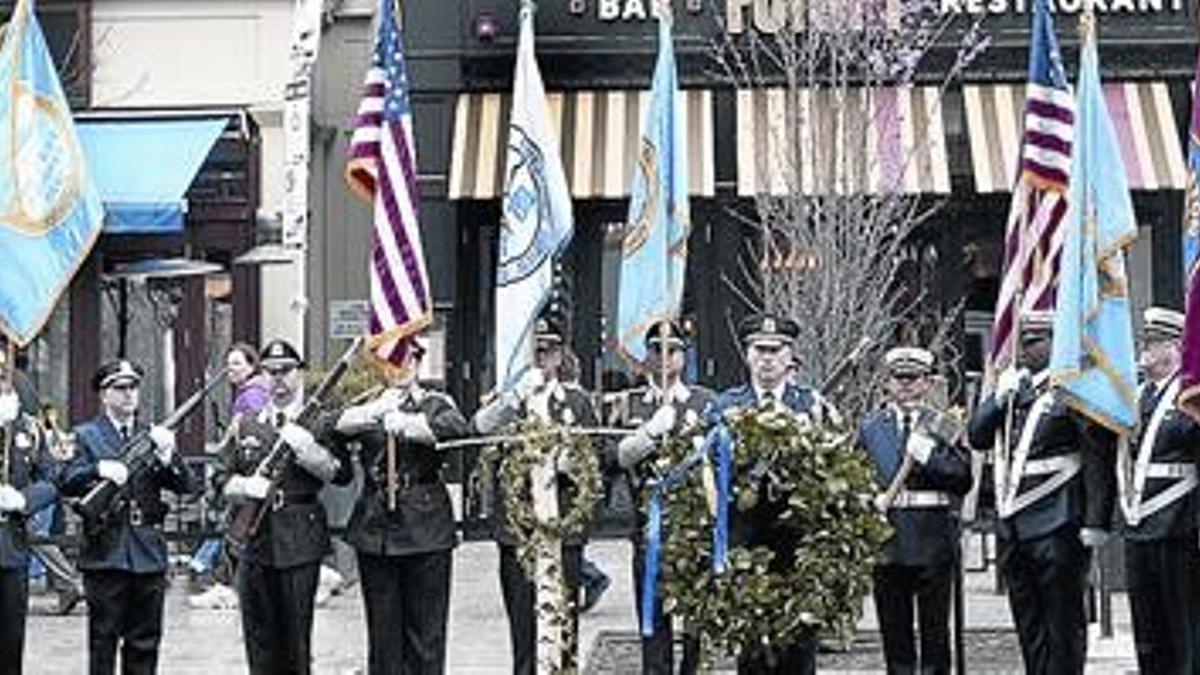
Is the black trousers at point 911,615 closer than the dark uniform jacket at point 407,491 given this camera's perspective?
Yes

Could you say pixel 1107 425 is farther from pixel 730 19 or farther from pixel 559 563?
pixel 730 19

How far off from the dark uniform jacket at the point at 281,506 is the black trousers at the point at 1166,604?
4.12 m

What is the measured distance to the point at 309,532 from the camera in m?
12.0

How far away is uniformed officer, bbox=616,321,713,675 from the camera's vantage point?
447 inches

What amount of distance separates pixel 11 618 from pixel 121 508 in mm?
782

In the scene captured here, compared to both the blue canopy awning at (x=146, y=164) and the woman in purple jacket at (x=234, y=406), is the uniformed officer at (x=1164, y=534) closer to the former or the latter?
the woman in purple jacket at (x=234, y=406)

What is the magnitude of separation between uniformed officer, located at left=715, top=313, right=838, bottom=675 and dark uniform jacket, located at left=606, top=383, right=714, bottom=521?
0.28 m

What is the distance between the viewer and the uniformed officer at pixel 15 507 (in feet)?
38.4

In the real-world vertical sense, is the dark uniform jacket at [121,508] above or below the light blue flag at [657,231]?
below

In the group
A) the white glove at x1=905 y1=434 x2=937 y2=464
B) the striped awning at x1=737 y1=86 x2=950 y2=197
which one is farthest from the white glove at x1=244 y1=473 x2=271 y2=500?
the striped awning at x1=737 y1=86 x2=950 y2=197

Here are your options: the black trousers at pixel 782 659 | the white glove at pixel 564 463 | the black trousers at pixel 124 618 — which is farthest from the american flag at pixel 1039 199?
the black trousers at pixel 124 618

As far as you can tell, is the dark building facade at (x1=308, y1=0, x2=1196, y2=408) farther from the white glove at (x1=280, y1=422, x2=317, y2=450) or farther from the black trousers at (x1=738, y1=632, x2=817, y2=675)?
the black trousers at (x1=738, y1=632, x2=817, y2=675)

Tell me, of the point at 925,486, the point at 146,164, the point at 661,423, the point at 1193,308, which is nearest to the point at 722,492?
the point at 661,423

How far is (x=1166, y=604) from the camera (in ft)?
36.8
